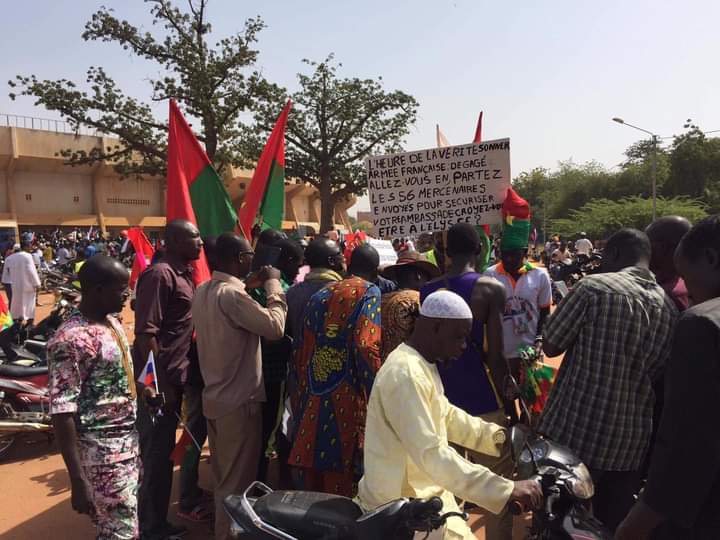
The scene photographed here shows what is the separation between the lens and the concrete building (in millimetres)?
31188

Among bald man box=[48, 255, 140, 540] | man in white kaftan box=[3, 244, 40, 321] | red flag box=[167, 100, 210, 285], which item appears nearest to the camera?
bald man box=[48, 255, 140, 540]

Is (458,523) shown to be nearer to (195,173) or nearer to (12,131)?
(195,173)

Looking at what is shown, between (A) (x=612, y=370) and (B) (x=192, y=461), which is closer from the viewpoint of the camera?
(A) (x=612, y=370)

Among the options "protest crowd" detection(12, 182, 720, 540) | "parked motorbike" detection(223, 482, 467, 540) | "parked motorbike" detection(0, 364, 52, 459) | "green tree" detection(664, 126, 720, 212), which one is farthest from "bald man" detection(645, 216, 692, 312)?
"green tree" detection(664, 126, 720, 212)

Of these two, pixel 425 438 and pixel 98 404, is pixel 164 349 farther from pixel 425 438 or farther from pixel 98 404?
pixel 425 438

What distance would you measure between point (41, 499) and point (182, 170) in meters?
2.79

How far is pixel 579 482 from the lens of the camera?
1.91m

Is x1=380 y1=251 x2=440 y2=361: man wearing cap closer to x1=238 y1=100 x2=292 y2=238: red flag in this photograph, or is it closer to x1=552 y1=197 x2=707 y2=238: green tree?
x1=238 y1=100 x2=292 y2=238: red flag

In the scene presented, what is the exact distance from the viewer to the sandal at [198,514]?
12.7 feet

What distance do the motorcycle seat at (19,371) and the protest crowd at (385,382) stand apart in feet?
8.14

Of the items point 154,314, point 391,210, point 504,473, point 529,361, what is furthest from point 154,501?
point 391,210

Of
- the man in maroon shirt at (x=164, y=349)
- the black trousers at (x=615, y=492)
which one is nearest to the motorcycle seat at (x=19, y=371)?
the man in maroon shirt at (x=164, y=349)

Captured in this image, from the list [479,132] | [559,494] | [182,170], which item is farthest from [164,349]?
[479,132]

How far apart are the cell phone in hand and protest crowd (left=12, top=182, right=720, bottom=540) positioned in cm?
2
